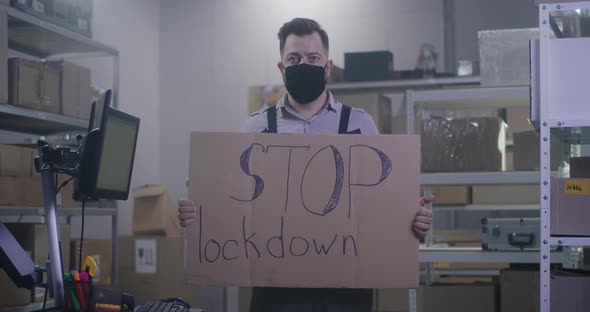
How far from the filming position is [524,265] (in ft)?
9.93

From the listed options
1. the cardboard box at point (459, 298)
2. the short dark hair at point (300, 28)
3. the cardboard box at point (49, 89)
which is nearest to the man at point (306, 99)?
the short dark hair at point (300, 28)

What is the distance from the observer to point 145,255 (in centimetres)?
480

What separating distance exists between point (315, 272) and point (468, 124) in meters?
1.58

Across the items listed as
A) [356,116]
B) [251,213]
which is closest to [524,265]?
[356,116]

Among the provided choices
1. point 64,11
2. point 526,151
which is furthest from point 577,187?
point 64,11

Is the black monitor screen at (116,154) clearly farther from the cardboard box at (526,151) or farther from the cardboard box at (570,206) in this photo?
the cardboard box at (526,151)

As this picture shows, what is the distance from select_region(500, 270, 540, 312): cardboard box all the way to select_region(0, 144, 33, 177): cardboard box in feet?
6.36

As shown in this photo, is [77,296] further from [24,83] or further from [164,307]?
[24,83]

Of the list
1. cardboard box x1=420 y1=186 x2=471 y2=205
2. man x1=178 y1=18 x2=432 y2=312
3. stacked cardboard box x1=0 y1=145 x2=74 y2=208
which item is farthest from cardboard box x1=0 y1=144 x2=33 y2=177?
cardboard box x1=420 y1=186 x2=471 y2=205

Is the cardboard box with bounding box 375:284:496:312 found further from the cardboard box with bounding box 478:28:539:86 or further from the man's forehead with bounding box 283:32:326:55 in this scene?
the man's forehead with bounding box 283:32:326:55

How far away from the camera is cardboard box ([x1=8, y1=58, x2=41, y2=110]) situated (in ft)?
10.4

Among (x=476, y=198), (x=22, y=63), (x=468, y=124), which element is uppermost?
(x=22, y=63)

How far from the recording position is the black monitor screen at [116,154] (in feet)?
5.26

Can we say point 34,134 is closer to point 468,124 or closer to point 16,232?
point 16,232
